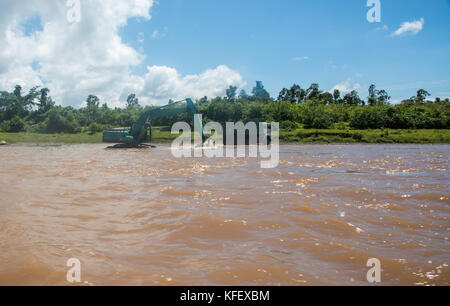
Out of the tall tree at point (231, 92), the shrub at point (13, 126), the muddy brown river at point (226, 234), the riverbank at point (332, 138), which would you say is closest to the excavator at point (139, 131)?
the riverbank at point (332, 138)

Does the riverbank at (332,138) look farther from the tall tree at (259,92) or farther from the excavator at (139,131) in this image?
the tall tree at (259,92)

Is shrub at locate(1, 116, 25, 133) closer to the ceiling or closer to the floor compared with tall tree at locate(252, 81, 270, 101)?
closer to the floor

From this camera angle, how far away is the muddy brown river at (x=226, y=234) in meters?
2.53

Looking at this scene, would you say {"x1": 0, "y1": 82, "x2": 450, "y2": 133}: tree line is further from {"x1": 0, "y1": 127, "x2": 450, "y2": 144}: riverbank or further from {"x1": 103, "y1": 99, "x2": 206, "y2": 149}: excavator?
{"x1": 103, "y1": 99, "x2": 206, "y2": 149}: excavator

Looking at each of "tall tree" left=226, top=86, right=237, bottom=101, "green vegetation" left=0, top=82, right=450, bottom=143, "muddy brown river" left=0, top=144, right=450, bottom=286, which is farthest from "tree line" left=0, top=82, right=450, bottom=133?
"muddy brown river" left=0, top=144, right=450, bottom=286

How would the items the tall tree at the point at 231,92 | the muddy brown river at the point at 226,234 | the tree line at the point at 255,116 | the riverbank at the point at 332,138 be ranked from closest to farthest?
1. the muddy brown river at the point at 226,234
2. the riverbank at the point at 332,138
3. the tree line at the point at 255,116
4. the tall tree at the point at 231,92

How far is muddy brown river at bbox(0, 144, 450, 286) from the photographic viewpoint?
253 centimetres

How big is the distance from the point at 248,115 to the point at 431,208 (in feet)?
122

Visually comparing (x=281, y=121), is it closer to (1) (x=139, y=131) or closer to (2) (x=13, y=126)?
(1) (x=139, y=131)

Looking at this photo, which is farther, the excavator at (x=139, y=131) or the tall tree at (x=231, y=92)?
the tall tree at (x=231, y=92)

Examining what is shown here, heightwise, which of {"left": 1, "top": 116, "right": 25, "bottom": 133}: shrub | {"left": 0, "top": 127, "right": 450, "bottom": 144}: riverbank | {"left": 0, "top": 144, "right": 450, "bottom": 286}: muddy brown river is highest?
{"left": 1, "top": 116, "right": 25, "bottom": 133}: shrub

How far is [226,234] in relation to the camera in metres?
3.58

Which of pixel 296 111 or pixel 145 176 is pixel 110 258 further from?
pixel 296 111

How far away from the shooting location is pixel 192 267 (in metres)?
2.66
